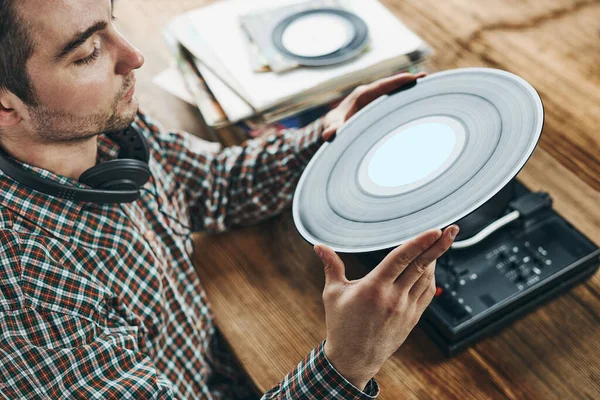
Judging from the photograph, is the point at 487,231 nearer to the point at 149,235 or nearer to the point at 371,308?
the point at 371,308

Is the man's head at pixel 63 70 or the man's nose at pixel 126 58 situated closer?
the man's head at pixel 63 70

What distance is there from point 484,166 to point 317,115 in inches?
Result: 23.5

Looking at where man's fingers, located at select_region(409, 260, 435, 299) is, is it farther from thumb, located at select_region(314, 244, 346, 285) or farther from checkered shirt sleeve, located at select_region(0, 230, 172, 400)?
checkered shirt sleeve, located at select_region(0, 230, 172, 400)

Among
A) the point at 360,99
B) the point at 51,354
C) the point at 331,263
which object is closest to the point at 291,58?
the point at 360,99

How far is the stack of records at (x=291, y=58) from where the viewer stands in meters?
1.28

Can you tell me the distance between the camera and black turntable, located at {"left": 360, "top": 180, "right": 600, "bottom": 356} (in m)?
0.93

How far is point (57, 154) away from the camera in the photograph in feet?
3.27

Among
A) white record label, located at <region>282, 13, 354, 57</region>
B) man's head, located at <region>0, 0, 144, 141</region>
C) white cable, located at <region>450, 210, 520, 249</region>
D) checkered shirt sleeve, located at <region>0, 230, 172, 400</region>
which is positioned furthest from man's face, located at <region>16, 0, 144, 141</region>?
white cable, located at <region>450, 210, 520, 249</region>

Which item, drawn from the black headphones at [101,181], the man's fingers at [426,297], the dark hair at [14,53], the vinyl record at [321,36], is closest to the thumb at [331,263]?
the man's fingers at [426,297]

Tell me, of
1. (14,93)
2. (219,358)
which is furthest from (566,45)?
(14,93)

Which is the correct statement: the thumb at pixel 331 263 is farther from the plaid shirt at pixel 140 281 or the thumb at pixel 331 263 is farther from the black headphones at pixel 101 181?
the black headphones at pixel 101 181

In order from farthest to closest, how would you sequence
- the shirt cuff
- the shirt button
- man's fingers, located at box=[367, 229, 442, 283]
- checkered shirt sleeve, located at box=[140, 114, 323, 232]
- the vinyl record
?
the vinyl record → checkered shirt sleeve, located at box=[140, 114, 323, 232] → the shirt button → the shirt cuff → man's fingers, located at box=[367, 229, 442, 283]

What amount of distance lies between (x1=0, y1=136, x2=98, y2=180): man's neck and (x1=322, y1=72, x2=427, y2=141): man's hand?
1.23 feet

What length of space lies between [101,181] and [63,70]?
17 centimetres
